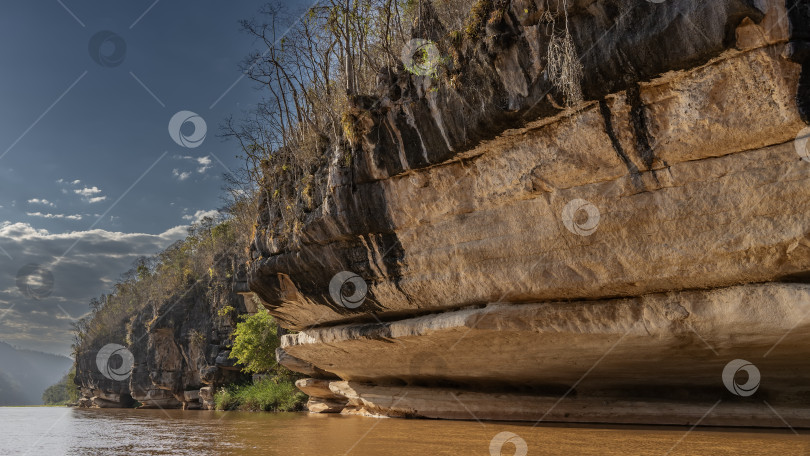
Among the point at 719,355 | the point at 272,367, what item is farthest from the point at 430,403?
the point at 272,367

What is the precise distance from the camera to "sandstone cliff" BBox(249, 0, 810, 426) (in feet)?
20.0

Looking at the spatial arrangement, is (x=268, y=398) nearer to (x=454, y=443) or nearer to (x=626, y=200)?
(x=454, y=443)

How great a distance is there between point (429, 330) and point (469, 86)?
4.45 m

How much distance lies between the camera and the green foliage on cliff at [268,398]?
20.0 m

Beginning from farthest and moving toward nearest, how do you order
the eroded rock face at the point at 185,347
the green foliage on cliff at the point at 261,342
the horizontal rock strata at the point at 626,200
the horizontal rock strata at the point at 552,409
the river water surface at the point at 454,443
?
the eroded rock face at the point at 185,347 → the green foliage on cliff at the point at 261,342 → the horizontal rock strata at the point at 552,409 → the horizontal rock strata at the point at 626,200 → the river water surface at the point at 454,443

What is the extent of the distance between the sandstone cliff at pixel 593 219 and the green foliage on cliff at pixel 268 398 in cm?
993

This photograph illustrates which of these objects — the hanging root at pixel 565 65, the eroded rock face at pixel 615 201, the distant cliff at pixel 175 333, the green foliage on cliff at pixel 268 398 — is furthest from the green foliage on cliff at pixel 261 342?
the hanging root at pixel 565 65

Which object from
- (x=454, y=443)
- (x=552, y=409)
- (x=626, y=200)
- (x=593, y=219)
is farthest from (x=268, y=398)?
(x=626, y=200)

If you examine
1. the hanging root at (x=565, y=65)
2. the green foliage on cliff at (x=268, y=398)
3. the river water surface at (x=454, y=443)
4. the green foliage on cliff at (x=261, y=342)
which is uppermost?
the hanging root at (x=565, y=65)

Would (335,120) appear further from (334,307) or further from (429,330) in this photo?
(429,330)

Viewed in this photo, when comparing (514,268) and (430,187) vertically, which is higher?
(430,187)

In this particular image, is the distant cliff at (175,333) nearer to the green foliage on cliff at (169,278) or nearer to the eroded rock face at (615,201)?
the green foliage on cliff at (169,278)

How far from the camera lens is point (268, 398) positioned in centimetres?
2091

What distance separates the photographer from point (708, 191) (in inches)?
258
